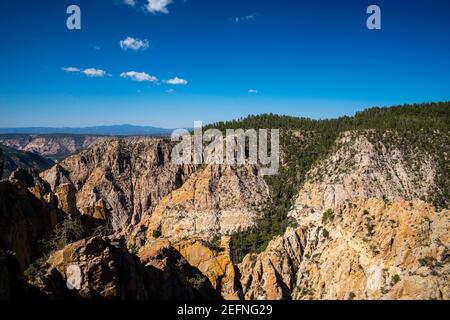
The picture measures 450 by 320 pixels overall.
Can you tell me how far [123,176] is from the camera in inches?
5920

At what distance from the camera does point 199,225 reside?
368 ft

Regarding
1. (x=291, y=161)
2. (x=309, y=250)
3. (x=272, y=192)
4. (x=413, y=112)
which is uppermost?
(x=413, y=112)

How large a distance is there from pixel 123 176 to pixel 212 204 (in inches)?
1840

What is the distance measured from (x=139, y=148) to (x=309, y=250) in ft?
292

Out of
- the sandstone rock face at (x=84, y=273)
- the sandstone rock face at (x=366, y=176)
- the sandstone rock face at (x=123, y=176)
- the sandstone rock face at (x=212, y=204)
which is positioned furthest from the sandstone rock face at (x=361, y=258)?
the sandstone rock face at (x=123, y=176)

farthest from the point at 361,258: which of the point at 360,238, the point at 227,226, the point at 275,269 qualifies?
the point at 227,226

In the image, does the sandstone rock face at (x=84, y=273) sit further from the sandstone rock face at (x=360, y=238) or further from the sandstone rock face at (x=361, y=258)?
the sandstone rock face at (x=361, y=258)

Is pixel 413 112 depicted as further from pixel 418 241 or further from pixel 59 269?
pixel 59 269

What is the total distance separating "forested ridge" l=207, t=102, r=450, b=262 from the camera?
108 meters

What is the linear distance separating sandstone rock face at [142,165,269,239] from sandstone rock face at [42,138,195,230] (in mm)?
15422

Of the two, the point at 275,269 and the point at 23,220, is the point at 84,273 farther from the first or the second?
the point at 275,269

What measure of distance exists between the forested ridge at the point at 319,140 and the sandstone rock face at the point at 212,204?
4455 millimetres
